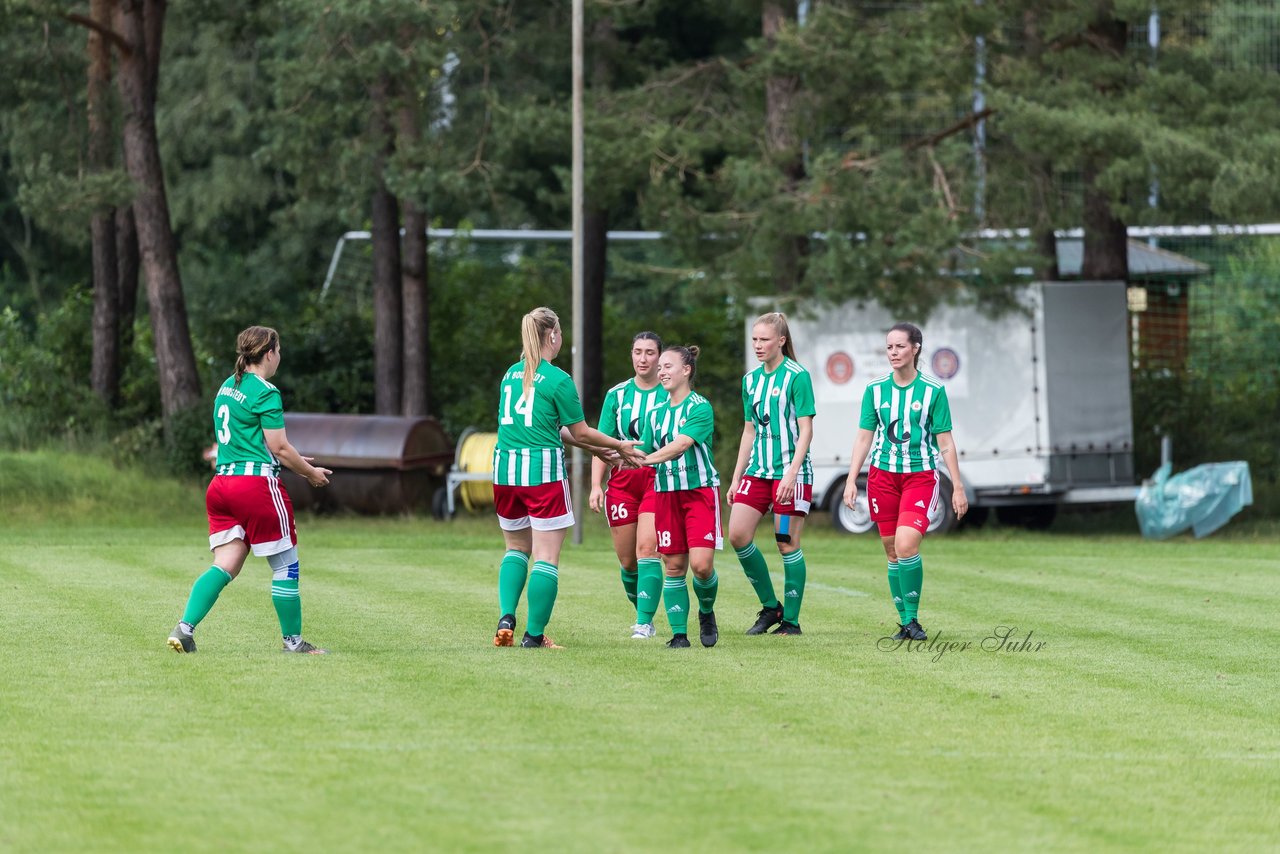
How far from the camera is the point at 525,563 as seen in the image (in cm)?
1091

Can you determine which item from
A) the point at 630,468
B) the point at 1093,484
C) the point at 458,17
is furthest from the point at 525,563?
the point at 458,17

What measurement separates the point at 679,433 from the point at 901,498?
1.42m

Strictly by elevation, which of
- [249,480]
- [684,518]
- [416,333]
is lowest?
[684,518]

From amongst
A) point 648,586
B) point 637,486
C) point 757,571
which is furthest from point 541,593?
point 757,571

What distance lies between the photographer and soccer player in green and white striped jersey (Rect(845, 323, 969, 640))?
436 inches

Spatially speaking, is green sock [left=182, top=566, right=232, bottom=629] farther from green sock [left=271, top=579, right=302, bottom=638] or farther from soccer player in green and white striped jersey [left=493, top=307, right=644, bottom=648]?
soccer player in green and white striped jersey [left=493, top=307, right=644, bottom=648]

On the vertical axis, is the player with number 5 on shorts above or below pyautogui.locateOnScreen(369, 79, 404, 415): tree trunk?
below

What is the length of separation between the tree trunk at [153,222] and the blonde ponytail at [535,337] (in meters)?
17.7

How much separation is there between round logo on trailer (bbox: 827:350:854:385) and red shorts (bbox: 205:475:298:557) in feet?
44.9

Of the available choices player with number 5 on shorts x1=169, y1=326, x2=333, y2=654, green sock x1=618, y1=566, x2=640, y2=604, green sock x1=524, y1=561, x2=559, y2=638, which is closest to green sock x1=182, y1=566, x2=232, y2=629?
player with number 5 on shorts x1=169, y1=326, x2=333, y2=654

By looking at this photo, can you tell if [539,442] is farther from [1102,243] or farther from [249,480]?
[1102,243]

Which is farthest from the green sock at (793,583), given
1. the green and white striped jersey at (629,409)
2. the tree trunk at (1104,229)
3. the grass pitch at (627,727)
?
the tree trunk at (1104,229)

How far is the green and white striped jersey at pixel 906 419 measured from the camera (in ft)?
36.4

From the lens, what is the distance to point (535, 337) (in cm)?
1038
